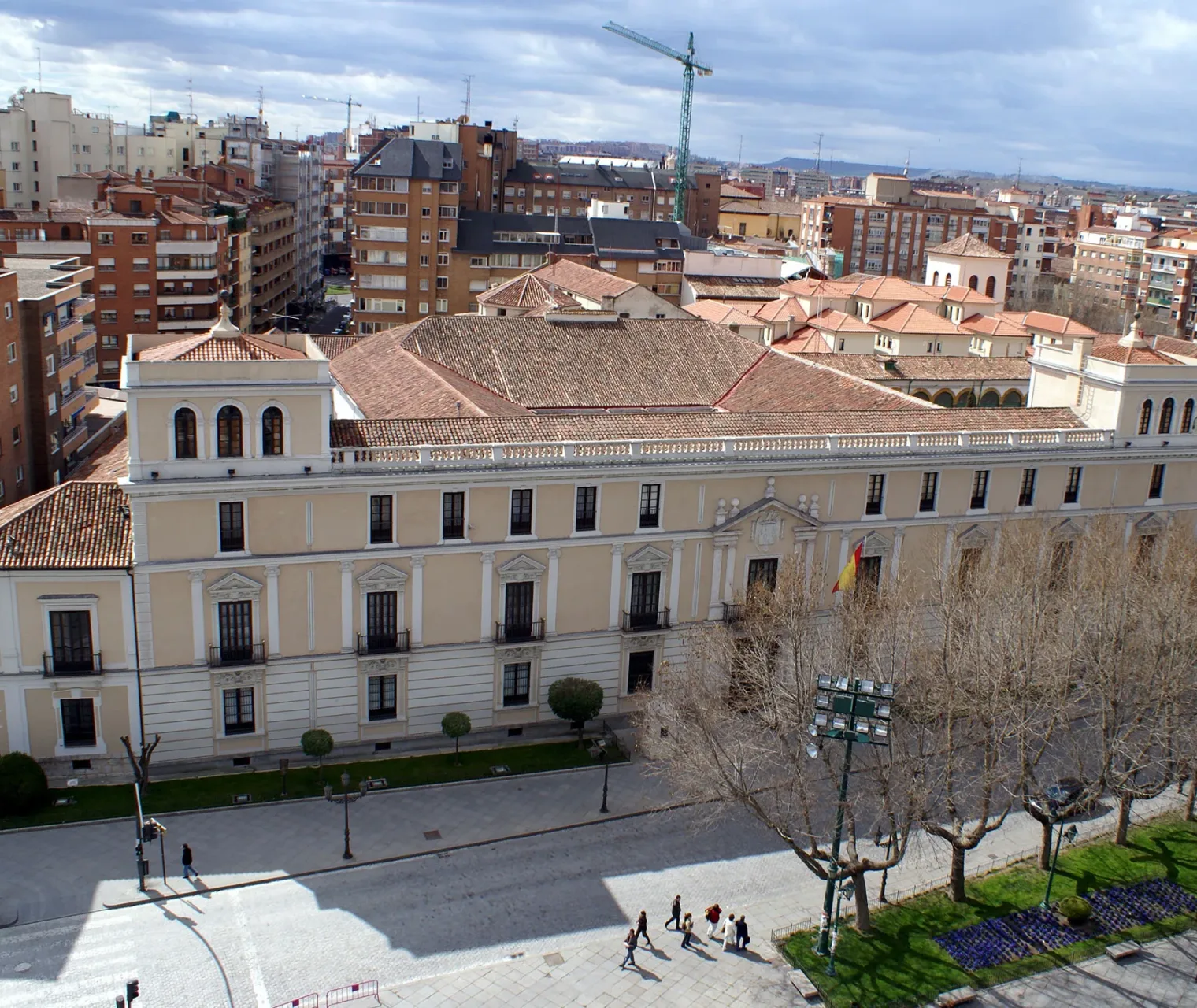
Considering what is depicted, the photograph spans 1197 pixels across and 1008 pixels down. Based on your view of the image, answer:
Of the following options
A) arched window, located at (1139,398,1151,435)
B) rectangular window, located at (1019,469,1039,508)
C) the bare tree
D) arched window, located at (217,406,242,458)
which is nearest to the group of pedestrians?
the bare tree

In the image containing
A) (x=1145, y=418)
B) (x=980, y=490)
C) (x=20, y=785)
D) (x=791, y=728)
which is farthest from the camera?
(x=1145, y=418)

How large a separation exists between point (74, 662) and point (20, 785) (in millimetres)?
4124

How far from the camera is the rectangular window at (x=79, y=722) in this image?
39.2 m

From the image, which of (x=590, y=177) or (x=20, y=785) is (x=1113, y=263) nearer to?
(x=590, y=177)

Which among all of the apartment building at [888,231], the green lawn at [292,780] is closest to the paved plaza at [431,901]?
the green lawn at [292,780]

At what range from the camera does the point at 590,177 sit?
15512cm

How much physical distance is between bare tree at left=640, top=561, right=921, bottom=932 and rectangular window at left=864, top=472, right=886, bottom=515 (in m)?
4.52

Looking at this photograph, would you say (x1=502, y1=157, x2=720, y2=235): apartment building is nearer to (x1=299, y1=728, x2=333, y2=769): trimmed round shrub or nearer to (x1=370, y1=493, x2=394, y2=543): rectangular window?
(x1=370, y1=493, x2=394, y2=543): rectangular window

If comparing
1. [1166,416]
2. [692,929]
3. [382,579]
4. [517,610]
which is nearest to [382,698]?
[382,579]

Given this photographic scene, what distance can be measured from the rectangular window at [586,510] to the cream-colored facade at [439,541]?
0.43ft

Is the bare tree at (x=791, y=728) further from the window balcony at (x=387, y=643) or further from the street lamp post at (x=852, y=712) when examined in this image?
the window balcony at (x=387, y=643)

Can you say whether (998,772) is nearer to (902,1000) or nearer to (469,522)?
(902,1000)

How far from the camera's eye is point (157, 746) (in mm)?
40188

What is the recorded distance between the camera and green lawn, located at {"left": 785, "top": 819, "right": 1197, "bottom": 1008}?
105 feet
